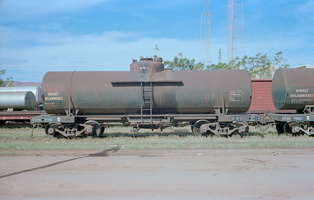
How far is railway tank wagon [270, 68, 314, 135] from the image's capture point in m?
13.1

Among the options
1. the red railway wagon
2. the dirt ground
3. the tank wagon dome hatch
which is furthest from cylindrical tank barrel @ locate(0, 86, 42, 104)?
the red railway wagon

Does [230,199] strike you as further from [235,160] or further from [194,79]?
A: [194,79]

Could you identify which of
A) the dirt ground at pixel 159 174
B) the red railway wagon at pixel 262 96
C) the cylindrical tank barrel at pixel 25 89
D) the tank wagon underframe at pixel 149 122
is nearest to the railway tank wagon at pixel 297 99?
the tank wagon underframe at pixel 149 122

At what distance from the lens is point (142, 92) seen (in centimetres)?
1252

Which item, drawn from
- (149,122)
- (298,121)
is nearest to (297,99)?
(298,121)

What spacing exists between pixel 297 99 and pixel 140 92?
7524mm

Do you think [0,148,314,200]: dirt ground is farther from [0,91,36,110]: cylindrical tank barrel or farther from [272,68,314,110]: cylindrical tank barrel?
[0,91,36,110]: cylindrical tank barrel

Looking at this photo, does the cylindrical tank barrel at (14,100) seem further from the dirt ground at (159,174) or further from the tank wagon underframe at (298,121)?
the tank wagon underframe at (298,121)

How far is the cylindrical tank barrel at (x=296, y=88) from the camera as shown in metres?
13.1

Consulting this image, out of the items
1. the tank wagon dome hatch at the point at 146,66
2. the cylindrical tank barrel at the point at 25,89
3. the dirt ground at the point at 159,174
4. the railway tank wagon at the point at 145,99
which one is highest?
the tank wagon dome hatch at the point at 146,66

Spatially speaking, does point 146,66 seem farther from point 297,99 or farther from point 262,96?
point 262,96

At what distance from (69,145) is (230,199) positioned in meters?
7.68

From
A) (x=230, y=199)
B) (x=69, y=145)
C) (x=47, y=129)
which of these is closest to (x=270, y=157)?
(x=230, y=199)

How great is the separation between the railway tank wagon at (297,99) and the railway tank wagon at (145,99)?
1.96 metres
